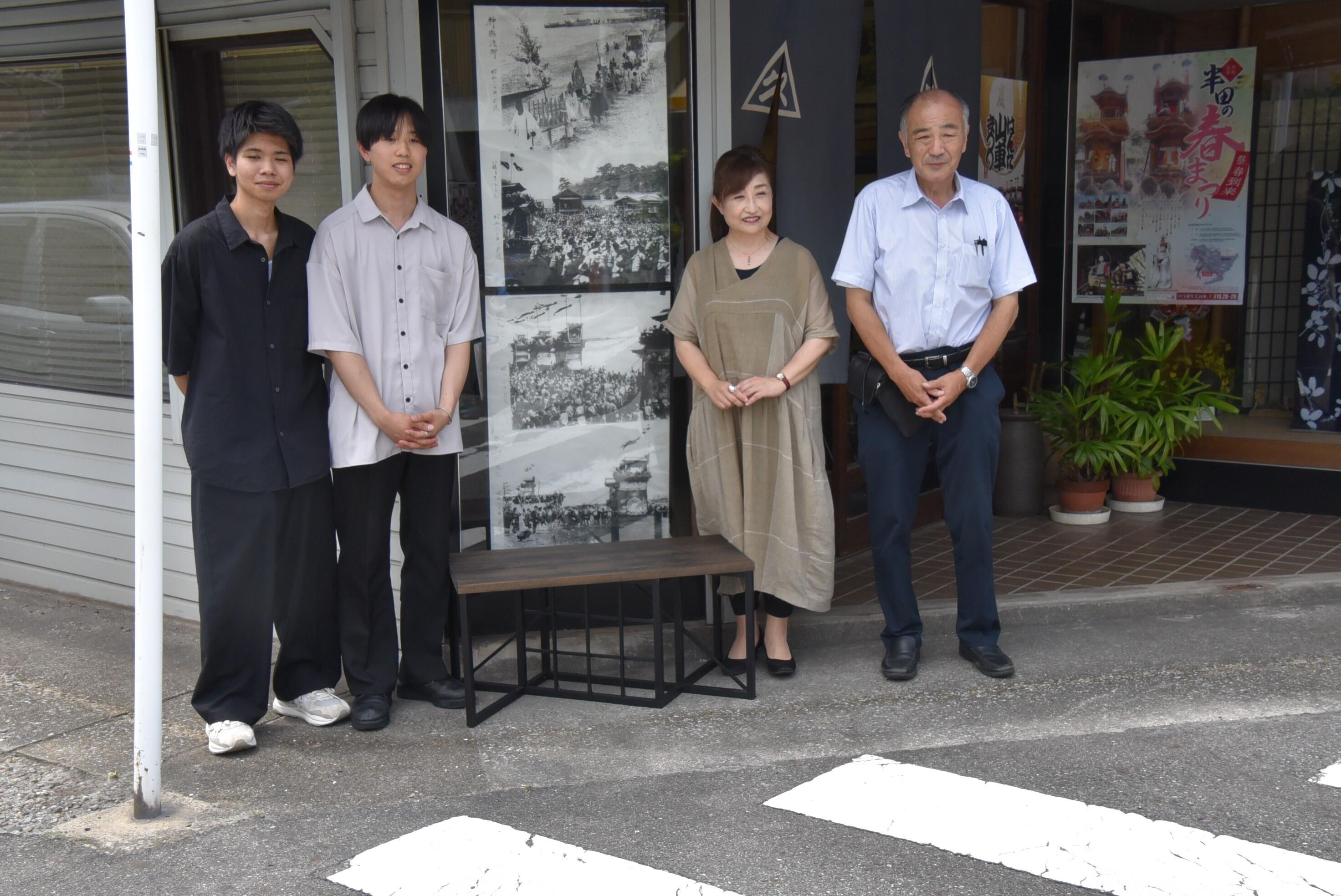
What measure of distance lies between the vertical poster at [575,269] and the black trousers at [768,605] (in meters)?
0.51

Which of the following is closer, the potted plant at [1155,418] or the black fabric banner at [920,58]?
the black fabric banner at [920,58]

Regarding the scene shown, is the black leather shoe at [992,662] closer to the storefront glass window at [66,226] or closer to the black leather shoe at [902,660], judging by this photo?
the black leather shoe at [902,660]

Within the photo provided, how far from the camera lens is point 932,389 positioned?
4.63 m

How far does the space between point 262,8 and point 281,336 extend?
5.29 ft

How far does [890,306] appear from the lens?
15.5 feet

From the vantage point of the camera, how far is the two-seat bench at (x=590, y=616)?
443 cm

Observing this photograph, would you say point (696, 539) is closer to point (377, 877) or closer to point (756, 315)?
point (756, 315)

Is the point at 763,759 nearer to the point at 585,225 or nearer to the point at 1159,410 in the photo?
the point at 585,225

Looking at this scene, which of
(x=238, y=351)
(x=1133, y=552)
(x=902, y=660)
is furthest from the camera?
(x=1133, y=552)

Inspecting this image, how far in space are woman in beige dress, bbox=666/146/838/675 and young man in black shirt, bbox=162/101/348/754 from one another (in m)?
1.36

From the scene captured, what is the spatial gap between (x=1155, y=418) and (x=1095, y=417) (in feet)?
1.01

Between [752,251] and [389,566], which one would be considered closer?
[389,566]

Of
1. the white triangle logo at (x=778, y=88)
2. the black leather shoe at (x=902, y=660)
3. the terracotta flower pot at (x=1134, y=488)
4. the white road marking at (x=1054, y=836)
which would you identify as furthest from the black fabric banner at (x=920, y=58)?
the white road marking at (x=1054, y=836)

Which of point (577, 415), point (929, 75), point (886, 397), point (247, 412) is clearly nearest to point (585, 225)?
point (577, 415)
